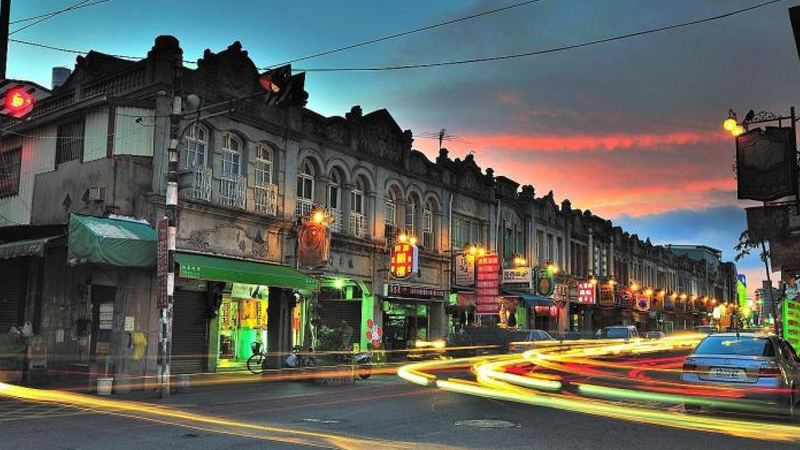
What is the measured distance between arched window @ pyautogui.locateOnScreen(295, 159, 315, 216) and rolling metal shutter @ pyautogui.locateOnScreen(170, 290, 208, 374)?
527 centimetres

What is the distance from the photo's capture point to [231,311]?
85.1 ft

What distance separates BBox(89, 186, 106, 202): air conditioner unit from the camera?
20.7 meters

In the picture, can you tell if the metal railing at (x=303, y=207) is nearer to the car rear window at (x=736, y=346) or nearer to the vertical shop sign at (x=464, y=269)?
the vertical shop sign at (x=464, y=269)

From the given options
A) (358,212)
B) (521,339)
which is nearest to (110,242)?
(358,212)

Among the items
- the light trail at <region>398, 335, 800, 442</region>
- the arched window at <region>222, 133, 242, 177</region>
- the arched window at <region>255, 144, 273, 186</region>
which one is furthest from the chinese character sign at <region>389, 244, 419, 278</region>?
the arched window at <region>222, 133, 242, 177</region>

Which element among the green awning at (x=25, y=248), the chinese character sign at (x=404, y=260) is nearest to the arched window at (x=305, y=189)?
the chinese character sign at (x=404, y=260)

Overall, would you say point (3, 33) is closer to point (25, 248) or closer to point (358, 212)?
point (25, 248)

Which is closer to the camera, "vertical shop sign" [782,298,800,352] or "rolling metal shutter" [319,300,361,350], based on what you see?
"vertical shop sign" [782,298,800,352]

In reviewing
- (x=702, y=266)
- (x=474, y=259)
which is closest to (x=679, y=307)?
(x=702, y=266)

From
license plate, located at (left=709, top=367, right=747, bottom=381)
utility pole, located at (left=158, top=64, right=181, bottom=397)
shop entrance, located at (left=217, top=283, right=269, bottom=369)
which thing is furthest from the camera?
shop entrance, located at (left=217, top=283, right=269, bottom=369)

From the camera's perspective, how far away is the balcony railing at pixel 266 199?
80.2ft

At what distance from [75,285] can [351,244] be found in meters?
10.5

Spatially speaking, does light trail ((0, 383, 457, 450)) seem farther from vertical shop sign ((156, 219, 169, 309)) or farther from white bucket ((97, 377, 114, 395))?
vertical shop sign ((156, 219, 169, 309))

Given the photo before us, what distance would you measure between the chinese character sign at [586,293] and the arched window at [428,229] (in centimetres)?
1886
